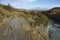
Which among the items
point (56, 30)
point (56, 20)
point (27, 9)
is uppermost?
point (27, 9)

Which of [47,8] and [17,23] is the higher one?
[47,8]

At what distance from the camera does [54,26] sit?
5.67m

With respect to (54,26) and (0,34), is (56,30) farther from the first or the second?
(0,34)

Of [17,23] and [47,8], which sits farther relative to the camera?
[47,8]

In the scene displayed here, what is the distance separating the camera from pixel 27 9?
4.80m

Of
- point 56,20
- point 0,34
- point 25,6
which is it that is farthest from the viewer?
point 56,20

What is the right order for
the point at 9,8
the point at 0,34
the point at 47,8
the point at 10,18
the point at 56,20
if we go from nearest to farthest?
1. the point at 0,34
2. the point at 10,18
3. the point at 9,8
4. the point at 47,8
5. the point at 56,20

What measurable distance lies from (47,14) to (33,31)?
4.63ft

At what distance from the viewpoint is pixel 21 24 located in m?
3.93

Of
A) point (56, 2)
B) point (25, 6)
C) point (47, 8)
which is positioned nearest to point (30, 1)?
point (25, 6)

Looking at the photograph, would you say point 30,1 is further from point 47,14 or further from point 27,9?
point 47,14

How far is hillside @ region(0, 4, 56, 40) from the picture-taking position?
3537 millimetres

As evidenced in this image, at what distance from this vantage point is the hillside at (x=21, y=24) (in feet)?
11.6

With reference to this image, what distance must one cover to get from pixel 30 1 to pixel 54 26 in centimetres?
145
